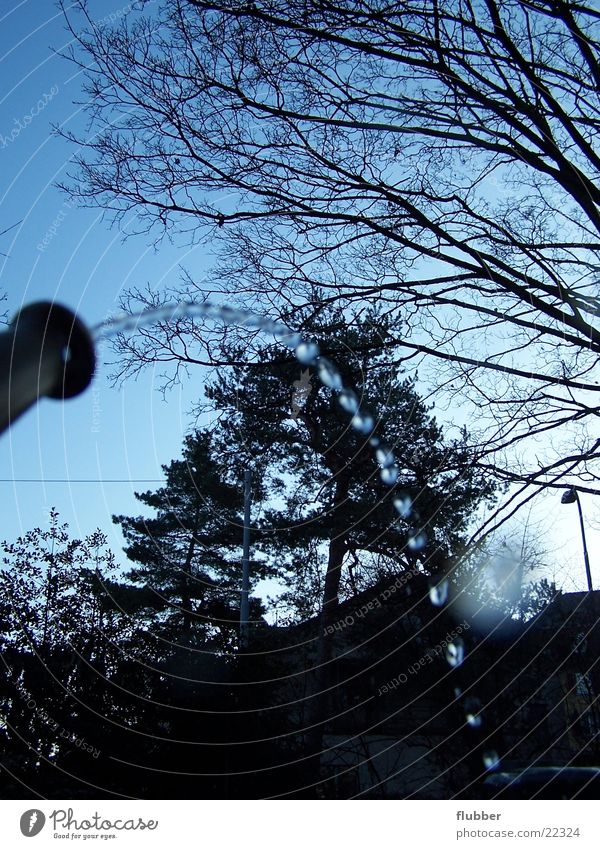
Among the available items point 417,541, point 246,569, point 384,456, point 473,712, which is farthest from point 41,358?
point 473,712

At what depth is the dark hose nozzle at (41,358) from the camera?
2.30 meters

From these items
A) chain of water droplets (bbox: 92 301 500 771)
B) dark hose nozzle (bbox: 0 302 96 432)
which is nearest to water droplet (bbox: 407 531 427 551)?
chain of water droplets (bbox: 92 301 500 771)

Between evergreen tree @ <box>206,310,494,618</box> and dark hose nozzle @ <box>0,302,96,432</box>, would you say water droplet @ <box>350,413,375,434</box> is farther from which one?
dark hose nozzle @ <box>0,302,96,432</box>

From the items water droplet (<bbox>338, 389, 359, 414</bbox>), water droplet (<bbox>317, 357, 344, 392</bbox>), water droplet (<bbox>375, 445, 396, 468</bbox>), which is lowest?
water droplet (<bbox>375, 445, 396, 468</bbox>)

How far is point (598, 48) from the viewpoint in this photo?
251 cm

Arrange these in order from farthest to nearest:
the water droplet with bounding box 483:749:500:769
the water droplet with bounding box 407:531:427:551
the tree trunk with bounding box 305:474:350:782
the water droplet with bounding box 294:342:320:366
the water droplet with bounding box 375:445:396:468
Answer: the water droplet with bounding box 294:342:320:366, the water droplet with bounding box 375:445:396:468, the water droplet with bounding box 407:531:427:551, the tree trunk with bounding box 305:474:350:782, the water droplet with bounding box 483:749:500:769

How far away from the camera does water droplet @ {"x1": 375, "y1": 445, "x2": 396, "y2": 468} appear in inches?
110

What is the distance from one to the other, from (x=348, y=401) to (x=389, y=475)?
39 centimetres

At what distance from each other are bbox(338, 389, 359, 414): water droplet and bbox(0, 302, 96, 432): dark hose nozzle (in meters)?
1.08

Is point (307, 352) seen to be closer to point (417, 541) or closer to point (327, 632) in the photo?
point (417, 541)

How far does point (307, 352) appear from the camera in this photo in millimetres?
2936

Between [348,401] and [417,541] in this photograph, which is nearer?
[417,541]
